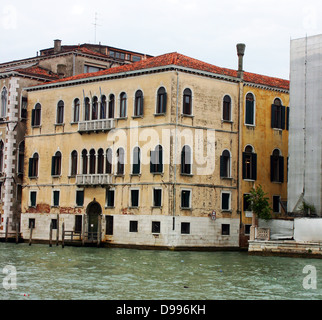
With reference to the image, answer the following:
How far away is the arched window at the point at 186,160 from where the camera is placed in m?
34.0

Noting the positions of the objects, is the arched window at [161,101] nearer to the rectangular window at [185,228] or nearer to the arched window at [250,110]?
the arched window at [250,110]

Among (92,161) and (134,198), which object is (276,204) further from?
(92,161)

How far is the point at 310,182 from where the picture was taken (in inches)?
1243

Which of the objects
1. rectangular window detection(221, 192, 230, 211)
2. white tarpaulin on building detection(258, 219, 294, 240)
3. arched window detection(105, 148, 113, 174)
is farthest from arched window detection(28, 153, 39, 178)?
white tarpaulin on building detection(258, 219, 294, 240)

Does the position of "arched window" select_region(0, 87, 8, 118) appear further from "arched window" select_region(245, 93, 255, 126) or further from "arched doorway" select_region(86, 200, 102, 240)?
"arched window" select_region(245, 93, 255, 126)

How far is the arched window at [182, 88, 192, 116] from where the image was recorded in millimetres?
34312

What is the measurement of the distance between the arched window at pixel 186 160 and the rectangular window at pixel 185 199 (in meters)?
0.84

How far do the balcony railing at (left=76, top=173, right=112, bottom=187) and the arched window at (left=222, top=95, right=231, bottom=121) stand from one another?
225 inches

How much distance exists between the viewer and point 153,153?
34.1 meters
